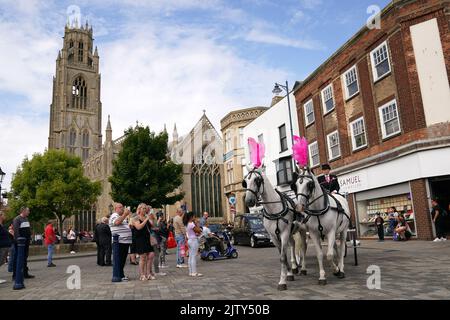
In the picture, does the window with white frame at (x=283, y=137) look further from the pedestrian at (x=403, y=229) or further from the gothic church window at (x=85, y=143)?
the gothic church window at (x=85, y=143)

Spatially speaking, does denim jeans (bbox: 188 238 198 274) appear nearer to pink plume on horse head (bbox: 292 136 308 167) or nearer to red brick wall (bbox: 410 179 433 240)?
pink plume on horse head (bbox: 292 136 308 167)

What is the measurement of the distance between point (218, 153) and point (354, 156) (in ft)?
109

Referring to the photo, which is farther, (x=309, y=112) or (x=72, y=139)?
(x=72, y=139)

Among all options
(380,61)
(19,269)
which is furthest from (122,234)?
(380,61)

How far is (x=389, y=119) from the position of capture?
17531 mm

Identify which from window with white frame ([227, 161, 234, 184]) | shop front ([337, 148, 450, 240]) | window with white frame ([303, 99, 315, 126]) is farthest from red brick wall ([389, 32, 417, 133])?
window with white frame ([227, 161, 234, 184])

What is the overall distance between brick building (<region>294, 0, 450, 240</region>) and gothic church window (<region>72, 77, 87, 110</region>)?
74.6m

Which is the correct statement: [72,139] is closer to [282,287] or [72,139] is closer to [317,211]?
[317,211]

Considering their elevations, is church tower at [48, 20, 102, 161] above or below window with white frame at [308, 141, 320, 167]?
above

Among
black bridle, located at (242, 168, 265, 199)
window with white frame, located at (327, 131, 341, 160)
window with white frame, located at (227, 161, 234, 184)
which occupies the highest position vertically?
window with white frame, located at (227, 161, 234, 184)

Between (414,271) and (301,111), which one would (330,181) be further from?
(301,111)

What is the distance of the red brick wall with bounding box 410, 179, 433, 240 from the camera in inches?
596

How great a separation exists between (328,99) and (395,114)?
20.7ft
